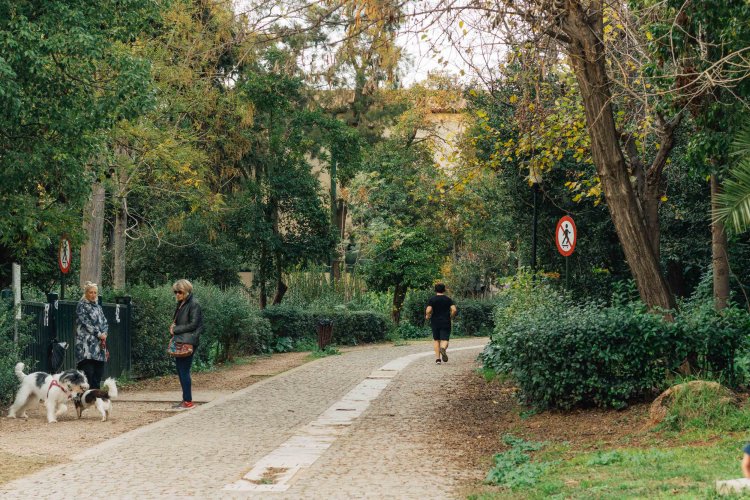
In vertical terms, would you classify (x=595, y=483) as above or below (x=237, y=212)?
below

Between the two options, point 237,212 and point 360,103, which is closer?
point 237,212

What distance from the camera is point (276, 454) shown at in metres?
9.57

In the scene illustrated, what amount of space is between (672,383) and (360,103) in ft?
123

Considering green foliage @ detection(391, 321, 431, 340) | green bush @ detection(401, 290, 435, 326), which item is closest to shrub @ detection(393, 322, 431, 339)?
green foliage @ detection(391, 321, 431, 340)

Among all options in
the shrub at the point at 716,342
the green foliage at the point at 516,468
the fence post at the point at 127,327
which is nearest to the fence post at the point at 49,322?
the fence post at the point at 127,327

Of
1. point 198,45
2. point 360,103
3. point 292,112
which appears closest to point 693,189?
point 198,45

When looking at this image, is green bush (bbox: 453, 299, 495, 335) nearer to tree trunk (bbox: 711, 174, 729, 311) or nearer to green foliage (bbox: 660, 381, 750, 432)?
tree trunk (bbox: 711, 174, 729, 311)

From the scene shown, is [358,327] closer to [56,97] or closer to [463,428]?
[56,97]

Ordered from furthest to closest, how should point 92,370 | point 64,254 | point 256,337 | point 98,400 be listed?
1. point 256,337
2. point 64,254
3. point 92,370
4. point 98,400

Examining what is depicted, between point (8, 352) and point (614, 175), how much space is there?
29.4 ft

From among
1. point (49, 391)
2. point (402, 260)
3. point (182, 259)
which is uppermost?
point (402, 260)

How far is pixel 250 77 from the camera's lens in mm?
29312

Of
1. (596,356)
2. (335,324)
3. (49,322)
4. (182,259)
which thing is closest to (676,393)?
(596,356)

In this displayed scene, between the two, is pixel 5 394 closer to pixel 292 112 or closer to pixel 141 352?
pixel 141 352
